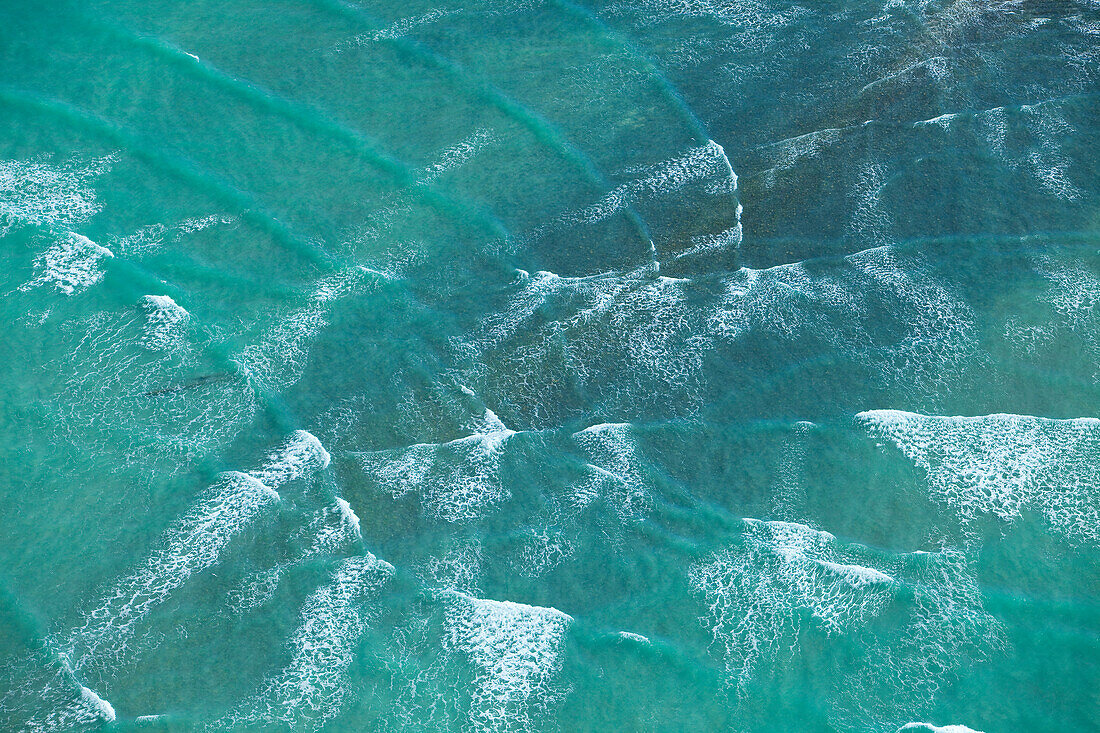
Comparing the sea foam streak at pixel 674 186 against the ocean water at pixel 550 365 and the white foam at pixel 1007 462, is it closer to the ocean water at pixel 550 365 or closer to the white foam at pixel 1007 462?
the ocean water at pixel 550 365

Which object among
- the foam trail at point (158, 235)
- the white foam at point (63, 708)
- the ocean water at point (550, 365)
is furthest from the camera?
the foam trail at point (158, 235)

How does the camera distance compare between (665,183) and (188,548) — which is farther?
(665,183)

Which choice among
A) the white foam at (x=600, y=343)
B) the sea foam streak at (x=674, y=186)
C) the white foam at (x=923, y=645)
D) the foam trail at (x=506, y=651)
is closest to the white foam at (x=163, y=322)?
the white foam at (x=600, y=343)

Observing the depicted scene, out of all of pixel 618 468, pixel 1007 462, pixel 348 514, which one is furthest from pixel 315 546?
pixel 1007 462

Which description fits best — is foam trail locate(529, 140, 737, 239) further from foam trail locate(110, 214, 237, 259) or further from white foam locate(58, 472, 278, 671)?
white foam locate(58, 472, 278, 671)

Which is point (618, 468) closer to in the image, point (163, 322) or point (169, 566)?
point (169, 566)

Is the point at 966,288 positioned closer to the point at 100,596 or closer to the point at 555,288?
the point at 555,288
